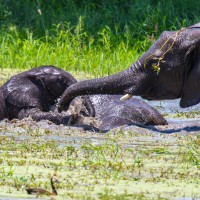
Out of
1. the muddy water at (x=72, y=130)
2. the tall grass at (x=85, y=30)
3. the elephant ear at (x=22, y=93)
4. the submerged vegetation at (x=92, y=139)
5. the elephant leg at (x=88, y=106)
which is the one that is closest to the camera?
the submerged vegetation at (x=92, y=139)

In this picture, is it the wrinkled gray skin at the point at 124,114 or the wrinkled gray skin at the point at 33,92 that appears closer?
the wrinkled gray skin at the point at 124,114

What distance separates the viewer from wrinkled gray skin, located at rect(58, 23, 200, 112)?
8094mm

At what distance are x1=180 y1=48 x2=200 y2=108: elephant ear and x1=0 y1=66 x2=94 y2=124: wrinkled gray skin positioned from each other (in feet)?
6.89

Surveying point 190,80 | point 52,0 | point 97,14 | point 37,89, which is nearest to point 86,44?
point 97,14

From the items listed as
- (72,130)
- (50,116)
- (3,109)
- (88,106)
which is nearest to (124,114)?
(88,106)

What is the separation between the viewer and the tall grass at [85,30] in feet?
46.1

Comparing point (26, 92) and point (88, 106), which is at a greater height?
point (26, 92)

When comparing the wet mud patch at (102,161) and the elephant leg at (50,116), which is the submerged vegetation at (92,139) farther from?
the elephant leg at (50,116)

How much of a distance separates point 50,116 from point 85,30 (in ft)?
20.7

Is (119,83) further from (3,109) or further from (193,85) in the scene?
(3,109)

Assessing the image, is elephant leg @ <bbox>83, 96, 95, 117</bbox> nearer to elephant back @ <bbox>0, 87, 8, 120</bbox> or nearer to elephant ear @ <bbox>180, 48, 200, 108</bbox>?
elephant back @ <bbox>0, 87, 8, 120</bbox>

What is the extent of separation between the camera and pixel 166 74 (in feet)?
26.9

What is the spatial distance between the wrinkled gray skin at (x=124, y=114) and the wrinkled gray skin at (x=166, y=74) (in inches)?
46.6

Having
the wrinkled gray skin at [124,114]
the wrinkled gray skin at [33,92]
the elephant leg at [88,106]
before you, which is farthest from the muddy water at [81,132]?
the elephant leg at [88,106]
